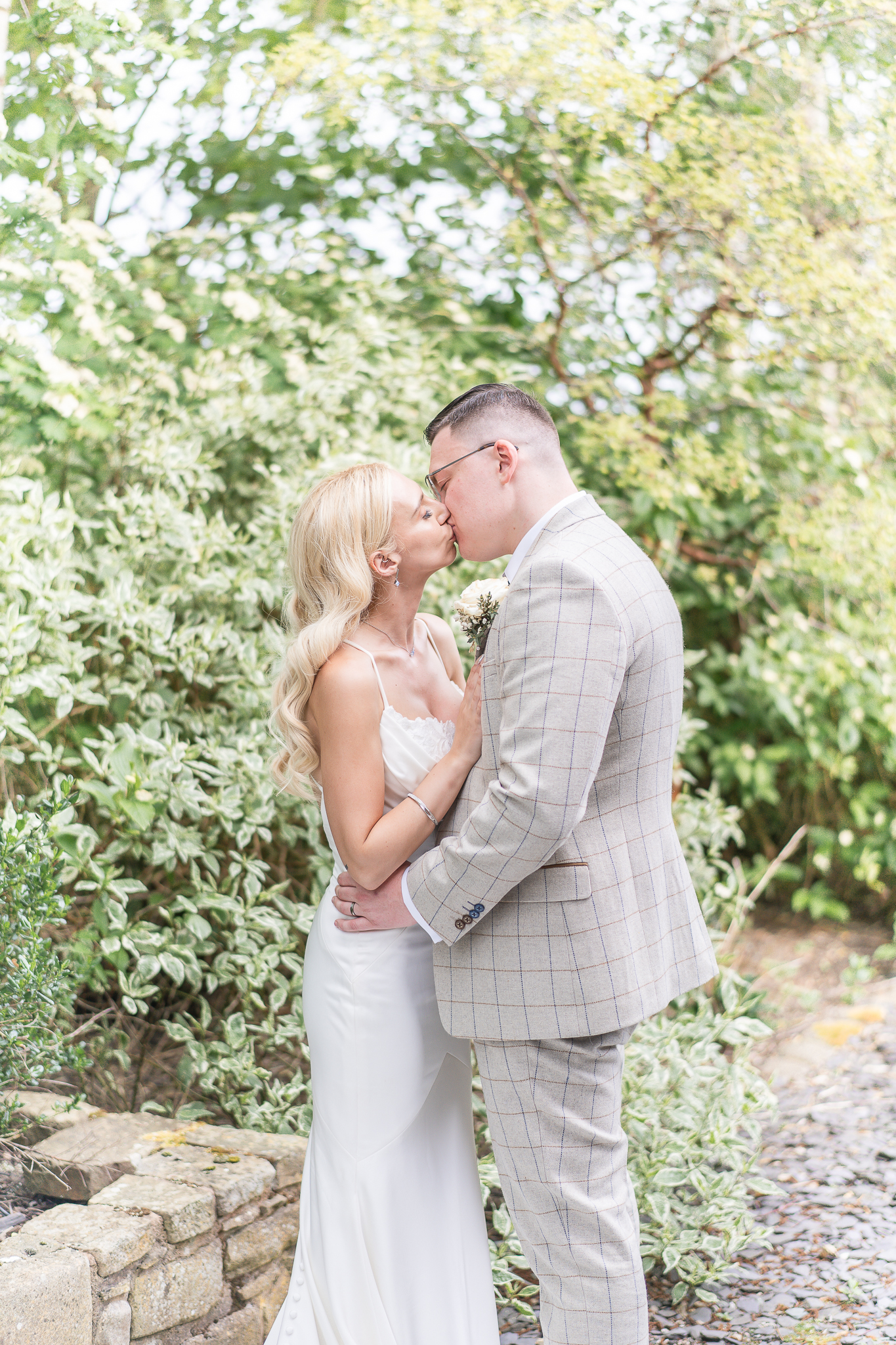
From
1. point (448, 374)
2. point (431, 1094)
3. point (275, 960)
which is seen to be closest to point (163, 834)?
point (275, 960)

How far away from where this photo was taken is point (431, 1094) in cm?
229

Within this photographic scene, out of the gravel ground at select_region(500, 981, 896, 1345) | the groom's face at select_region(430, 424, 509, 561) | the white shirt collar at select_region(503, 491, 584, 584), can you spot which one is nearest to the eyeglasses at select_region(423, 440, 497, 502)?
the groom's face at select_region(430, 424, 509, 561)

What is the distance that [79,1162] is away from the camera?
256 cm

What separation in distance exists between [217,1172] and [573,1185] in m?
1.03

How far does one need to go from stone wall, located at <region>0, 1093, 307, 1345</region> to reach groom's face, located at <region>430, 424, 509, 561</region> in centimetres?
160

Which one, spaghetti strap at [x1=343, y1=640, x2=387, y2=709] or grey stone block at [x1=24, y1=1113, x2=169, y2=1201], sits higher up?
spaghetti strap at [x1=343, y1=640, x2=387, y2=709]

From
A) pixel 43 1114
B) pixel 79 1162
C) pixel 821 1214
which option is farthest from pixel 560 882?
pixel 821 1214

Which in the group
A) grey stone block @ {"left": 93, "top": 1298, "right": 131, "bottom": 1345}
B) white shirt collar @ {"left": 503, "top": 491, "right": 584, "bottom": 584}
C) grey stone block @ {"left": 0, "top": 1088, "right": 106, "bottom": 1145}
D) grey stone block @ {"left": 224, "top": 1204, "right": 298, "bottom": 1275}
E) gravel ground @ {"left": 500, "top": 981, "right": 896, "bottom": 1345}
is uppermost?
white shirt collar @ {"left": 503, "top": 491, "right": 584, "bottom": 584}

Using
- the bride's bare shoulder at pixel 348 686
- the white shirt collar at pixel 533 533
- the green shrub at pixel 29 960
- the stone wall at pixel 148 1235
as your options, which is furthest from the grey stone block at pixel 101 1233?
the white shirt collar at pixel 533 533

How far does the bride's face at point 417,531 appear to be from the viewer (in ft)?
7.47

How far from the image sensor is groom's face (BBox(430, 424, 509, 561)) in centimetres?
210

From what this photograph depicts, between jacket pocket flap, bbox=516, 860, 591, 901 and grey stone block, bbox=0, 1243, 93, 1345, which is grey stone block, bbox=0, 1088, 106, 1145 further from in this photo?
jacket pocket flap, bbox=516, 860, 591, 901

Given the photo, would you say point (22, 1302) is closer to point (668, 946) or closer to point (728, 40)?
point (668, 946)

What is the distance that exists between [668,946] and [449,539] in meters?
0.95
